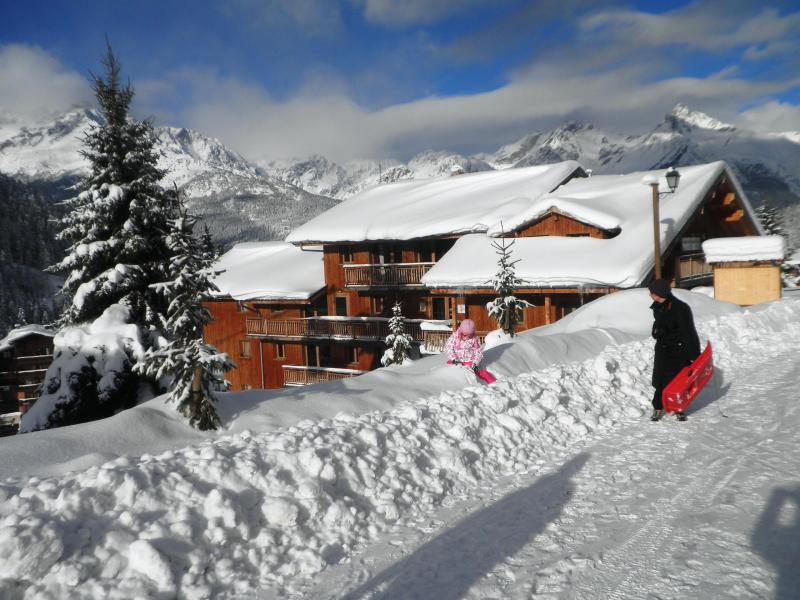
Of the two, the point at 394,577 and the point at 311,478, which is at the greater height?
the point at 311,478

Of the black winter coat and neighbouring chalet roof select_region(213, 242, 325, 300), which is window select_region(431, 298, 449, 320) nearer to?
neighbouring chalet roof select_region(213, 242, 325, 300)

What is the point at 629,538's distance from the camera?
13.2 feet

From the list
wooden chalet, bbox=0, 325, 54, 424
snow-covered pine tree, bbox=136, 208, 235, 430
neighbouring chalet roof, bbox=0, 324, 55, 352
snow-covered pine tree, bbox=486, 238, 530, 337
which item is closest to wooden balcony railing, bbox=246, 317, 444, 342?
snow-covered pine tree, bbox=486, 238, 530, 337

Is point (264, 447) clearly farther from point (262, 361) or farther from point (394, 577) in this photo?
point (262, 361)

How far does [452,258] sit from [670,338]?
16487 millimetres

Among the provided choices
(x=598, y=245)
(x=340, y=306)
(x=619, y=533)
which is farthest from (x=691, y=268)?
(x=619, y=533)

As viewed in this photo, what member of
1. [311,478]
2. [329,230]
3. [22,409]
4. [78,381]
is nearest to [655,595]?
[311,478]

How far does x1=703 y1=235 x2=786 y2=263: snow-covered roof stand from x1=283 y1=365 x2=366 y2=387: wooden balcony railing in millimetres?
15772

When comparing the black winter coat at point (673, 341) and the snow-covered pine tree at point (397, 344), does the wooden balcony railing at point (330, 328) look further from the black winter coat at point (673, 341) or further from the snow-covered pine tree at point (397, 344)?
the black winter coat at point (673, 341)

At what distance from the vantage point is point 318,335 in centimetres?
2655

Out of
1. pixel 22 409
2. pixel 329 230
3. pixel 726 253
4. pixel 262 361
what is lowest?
pixel 22 409

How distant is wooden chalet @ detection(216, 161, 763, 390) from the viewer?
2047cm

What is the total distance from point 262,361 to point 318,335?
5509 millimetres

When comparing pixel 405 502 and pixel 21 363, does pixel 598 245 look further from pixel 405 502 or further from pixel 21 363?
pixel 21 363
